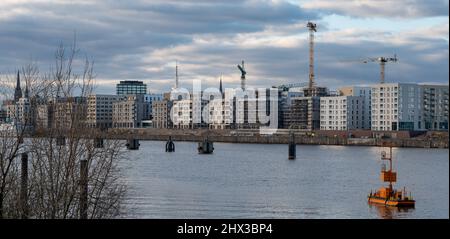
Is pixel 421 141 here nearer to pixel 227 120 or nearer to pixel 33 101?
pixel 227 120

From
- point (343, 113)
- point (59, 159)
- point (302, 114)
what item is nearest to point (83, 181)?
point (59, 159)

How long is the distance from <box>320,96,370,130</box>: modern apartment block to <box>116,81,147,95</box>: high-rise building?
80.6 m

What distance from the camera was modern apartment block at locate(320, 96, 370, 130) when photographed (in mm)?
122375

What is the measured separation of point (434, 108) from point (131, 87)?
4003 inches

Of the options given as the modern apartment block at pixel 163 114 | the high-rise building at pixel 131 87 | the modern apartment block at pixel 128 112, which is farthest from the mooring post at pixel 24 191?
the high-rise building at pixel 131 87

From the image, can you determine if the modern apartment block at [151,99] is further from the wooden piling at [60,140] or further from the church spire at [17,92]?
the wooden piling at [60,140]

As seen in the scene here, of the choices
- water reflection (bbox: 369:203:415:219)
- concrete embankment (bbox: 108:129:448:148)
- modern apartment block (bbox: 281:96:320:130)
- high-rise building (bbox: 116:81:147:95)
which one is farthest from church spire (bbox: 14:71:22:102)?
high-rise building (bbox: 116:81:147:95)

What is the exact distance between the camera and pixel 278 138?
391ft

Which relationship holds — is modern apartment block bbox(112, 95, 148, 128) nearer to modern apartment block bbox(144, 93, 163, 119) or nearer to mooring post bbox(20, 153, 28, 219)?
modern apartment block bbox(144, 93, 163, 119)

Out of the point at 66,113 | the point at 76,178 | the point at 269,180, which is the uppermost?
the point at 66,113

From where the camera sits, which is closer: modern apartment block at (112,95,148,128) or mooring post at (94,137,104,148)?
mooring post at (94,137,104,148)

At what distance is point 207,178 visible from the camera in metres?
39.2
